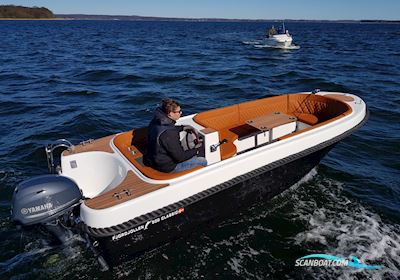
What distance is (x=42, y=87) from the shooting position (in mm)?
15695

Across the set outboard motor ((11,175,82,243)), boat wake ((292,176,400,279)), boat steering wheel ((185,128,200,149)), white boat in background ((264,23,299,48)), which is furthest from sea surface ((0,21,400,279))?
white boat in background ((264,23,299,48))

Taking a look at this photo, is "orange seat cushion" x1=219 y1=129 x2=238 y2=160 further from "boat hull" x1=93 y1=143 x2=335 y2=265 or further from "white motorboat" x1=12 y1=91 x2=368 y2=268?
"boat hull" x1=93 y1=143 x2=335 y2=265

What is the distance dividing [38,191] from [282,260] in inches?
154

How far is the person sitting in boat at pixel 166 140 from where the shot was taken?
459 centimetres

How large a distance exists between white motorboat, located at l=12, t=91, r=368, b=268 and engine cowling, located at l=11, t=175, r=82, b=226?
0.01m

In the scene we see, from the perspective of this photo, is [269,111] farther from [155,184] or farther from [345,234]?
[155,184]

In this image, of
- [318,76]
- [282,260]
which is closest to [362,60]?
[318,76]

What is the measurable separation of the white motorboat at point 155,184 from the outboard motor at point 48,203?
0.01m

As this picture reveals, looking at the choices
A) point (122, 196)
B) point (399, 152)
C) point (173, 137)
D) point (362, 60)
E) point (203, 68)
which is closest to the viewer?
point (122, 196)

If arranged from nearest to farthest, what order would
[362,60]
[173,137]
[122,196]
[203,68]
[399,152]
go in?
[122,196] < [173,137] < [399,152] < [203,68] < [362,60]

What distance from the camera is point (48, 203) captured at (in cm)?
441

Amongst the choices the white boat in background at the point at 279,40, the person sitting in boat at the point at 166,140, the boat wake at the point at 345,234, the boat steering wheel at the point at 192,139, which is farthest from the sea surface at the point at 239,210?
the white boat in background at the point at 279,40

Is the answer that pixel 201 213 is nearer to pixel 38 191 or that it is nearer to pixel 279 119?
pixel 38 191

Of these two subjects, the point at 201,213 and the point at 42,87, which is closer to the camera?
the point at 201,213
